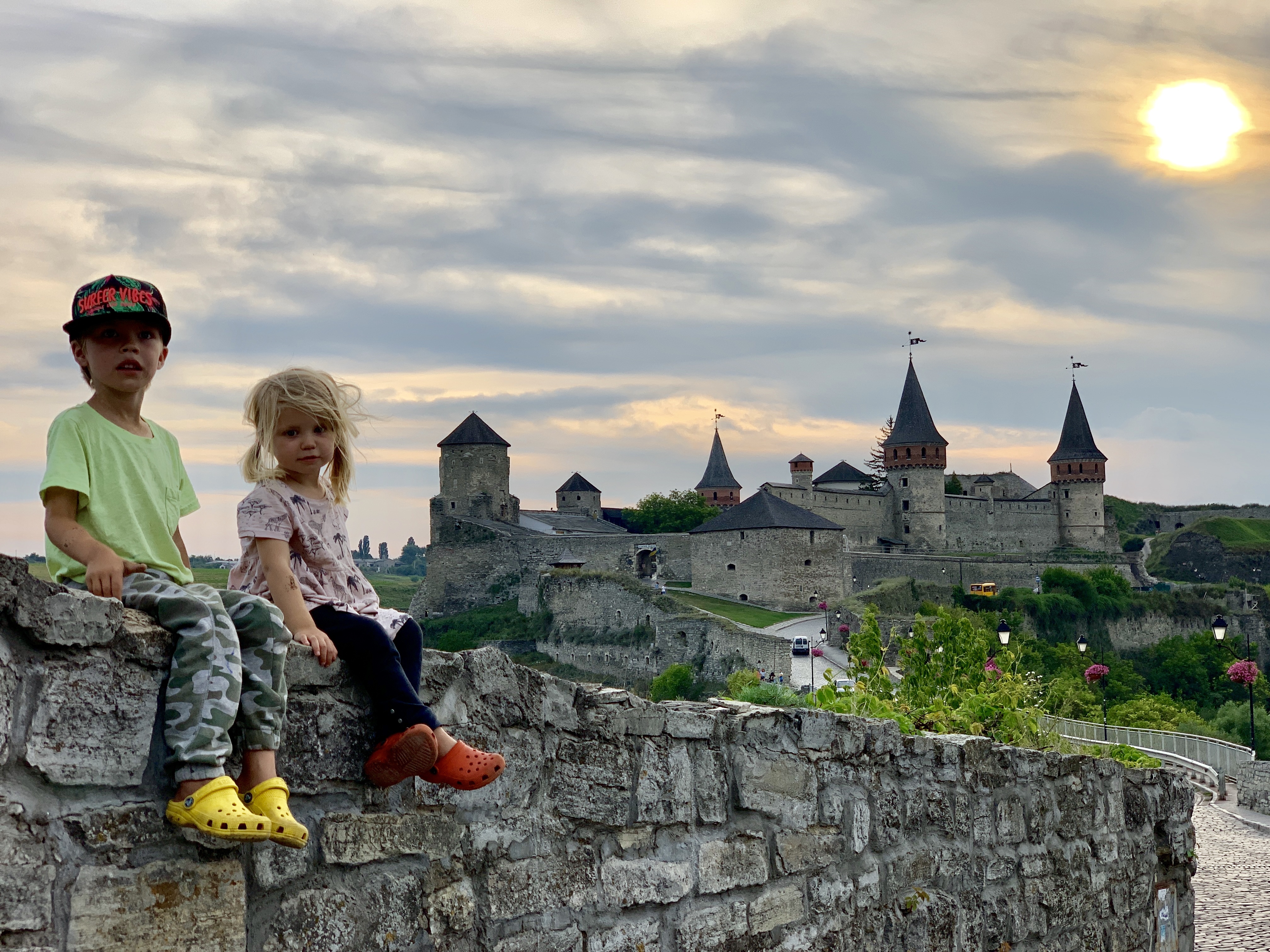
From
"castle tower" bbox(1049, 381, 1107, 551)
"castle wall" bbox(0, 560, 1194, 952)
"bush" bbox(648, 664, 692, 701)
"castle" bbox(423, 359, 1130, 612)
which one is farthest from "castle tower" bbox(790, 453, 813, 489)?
"castle wall" bbox(0, 560, 1194, 952)

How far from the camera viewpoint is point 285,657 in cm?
258

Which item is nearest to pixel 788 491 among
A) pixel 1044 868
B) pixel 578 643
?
pixel 578 643

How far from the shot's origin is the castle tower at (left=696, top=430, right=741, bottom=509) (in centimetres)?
8356

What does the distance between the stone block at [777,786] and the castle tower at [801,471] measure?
7506 centimetres

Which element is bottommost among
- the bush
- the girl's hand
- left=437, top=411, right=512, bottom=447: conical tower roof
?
the bush

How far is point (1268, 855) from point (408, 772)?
1272 centimetres

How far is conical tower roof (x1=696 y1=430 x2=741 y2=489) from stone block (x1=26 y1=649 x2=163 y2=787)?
8133cm

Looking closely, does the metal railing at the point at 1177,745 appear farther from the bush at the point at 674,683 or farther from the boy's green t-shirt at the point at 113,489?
the boy's green t-shirt at the point at 113,489

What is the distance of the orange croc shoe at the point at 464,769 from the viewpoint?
2.83 m

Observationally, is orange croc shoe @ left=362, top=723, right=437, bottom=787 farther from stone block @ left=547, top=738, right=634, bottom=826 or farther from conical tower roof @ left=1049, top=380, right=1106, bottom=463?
conical tower roof @ left=1049, top=380, right=1106, bottom=463

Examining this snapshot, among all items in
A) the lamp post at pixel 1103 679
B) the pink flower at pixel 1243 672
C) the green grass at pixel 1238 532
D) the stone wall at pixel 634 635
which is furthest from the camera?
the green grass at pixel 1238 532

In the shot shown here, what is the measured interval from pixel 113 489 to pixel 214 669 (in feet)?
1.50

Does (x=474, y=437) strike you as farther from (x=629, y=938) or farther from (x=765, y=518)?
(x=629, y=938)

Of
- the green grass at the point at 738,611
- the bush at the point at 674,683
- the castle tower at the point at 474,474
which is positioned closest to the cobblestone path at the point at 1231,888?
the bush at the point at 674,683
